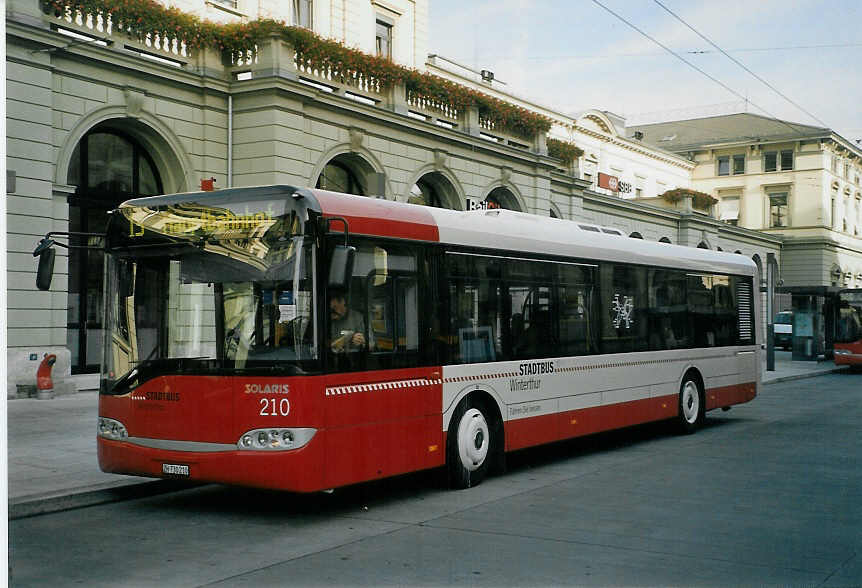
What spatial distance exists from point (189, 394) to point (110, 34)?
13.0m

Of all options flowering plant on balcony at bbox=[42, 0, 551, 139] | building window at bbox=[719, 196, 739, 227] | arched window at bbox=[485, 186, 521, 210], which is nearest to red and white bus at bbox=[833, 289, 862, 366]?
arched window at bbox=[485, 186, 521, 210]

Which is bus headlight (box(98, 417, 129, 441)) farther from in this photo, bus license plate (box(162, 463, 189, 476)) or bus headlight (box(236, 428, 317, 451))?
bus headlight (box(236, 428, 317, 451))

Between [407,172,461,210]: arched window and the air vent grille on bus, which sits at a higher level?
[407,172,461,210]: arched window

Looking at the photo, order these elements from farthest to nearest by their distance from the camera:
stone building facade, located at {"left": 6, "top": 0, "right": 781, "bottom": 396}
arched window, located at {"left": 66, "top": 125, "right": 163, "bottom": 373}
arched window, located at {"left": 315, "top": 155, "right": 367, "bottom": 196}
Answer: arched window, located at {"left": 315, "top": 155, "right": 367, "bottom": 196}
arched window, located at {"left": 66, "top": 125, "right": 163, "bottom": 373}
stone building facade, located at {"left": 6, "top": 0, "right": 781, "bottom": 396}

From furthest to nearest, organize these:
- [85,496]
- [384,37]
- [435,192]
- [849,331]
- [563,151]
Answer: [849,331], [563,151], [384,37], [435,192], [85,496]

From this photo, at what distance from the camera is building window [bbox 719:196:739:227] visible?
7500 cm

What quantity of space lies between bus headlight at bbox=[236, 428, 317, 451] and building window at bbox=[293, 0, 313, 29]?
21.7 m

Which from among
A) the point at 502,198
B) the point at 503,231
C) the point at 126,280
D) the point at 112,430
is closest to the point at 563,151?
the point at 502,198

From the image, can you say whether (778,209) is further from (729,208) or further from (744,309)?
(744,309)

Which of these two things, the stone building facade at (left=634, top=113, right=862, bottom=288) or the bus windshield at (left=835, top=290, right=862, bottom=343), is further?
the stone building facade at (left=634, top=113, right=862, bottom=288)

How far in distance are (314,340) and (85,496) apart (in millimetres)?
2760

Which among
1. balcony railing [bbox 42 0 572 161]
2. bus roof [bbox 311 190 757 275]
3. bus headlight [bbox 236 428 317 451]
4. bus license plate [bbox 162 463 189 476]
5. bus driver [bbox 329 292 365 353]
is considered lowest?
bus license plate [bbox 162 463 189 476]

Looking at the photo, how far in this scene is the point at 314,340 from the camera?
8273 mm

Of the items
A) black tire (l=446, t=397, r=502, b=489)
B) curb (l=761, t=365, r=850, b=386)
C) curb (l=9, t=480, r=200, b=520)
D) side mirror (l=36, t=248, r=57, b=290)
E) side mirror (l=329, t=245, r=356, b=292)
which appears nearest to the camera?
side mirror (l=329, t=245, r=356, b=292)
